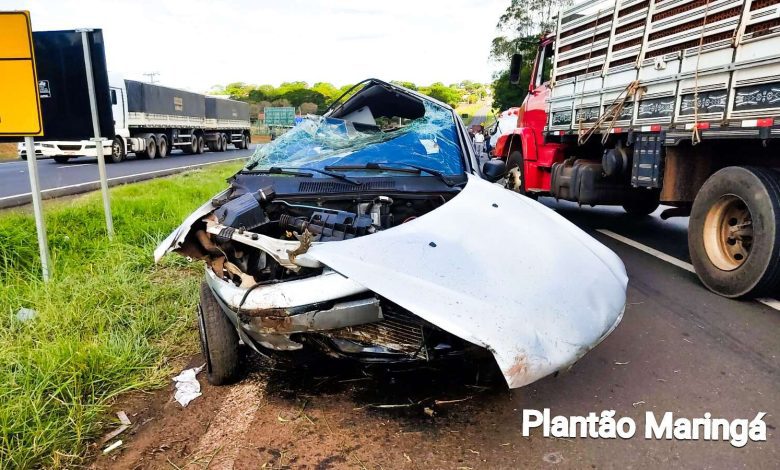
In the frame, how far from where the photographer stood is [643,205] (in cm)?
802

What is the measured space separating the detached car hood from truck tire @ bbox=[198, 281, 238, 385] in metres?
0.38

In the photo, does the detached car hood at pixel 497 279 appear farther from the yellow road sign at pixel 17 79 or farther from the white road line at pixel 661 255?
the white road line at pixel 661 255

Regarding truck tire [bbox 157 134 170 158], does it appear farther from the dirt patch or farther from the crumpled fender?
the crumpled fender

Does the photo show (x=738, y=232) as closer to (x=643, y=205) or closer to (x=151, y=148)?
(x=643, y=205)

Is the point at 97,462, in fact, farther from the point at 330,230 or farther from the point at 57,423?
Result: the point at 330,230

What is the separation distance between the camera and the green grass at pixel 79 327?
2.50m

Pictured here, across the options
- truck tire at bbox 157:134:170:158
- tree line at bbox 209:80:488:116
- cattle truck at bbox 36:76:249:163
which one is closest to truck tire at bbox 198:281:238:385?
cattle truck at bbox 36:76:249:163

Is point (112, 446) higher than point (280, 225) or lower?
lower

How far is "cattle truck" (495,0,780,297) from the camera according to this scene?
4.14 meters

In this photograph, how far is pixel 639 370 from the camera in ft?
10.5

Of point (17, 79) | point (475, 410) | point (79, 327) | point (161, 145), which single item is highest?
point (17, 79)

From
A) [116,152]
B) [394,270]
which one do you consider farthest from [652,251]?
[116,152]

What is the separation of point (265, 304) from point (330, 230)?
66 centimetres

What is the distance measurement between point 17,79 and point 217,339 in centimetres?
263
